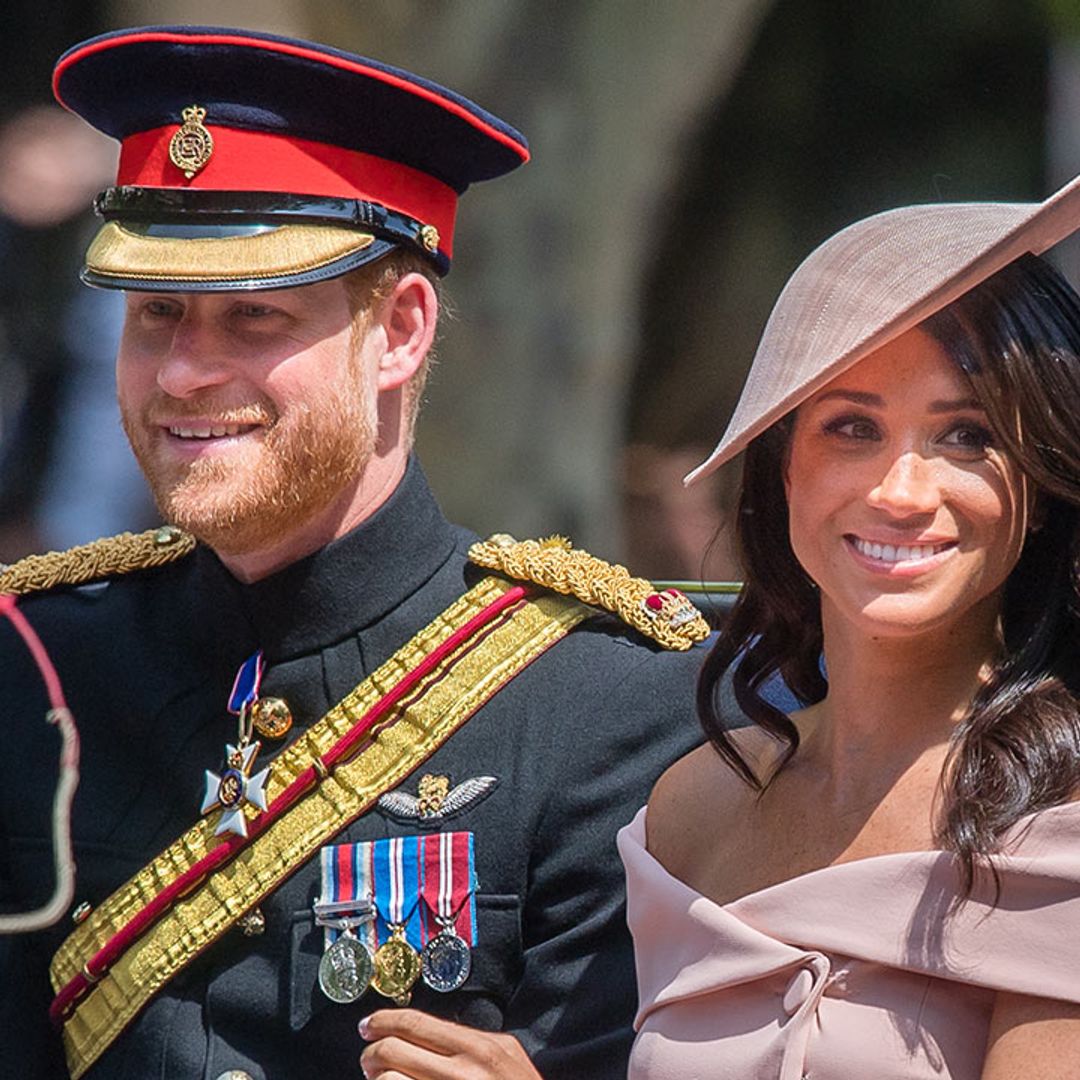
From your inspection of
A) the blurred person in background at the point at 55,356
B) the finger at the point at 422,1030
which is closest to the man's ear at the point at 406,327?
the finger at the point at 422,1030

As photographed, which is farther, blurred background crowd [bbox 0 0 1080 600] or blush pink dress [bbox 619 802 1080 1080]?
blurred background crowd [bbox 0 0 1080 600]

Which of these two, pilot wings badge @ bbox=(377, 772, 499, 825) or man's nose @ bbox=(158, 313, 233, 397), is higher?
man's nose @ bbox=(158, 313, 233, 397)

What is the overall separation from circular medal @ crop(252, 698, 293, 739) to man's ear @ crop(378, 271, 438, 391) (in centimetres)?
42

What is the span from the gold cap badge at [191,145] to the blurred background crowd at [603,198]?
6.05 feet

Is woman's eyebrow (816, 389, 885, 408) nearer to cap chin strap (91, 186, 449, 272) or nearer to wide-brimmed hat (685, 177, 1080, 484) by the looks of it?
wide-brimmed hat (685, 177, 1080, 484)

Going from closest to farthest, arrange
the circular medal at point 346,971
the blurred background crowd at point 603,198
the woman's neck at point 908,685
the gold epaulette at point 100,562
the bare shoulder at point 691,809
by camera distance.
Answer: the woman's neck at point 908,685, the bare shoulder at point 691,809, the circular medal at point 346,971, the gold epaulette at point 100,562, the blurred background crowd at point 603,198

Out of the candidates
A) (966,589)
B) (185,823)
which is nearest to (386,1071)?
(185,823)

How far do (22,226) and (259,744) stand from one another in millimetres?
2773

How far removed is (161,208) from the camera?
301 cm

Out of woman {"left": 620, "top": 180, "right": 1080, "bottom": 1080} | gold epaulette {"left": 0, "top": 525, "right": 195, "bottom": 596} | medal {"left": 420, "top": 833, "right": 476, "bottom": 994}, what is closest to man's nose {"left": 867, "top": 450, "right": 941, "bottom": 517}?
woman {"left": 620, "top": 180, "right": 1080, "bottom": 1080}

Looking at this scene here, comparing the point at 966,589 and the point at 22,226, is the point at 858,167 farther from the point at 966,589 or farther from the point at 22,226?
the point at 966,589

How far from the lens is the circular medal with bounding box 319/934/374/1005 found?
2.80 metres

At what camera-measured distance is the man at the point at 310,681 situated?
2.85 meters

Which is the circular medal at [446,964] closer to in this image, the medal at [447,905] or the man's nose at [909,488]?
the medal at [447,905]
